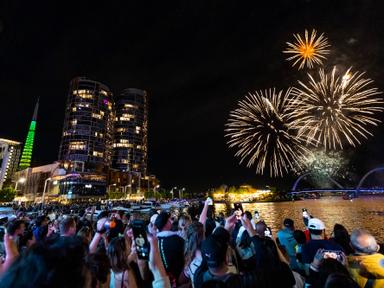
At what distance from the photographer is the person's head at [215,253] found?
2846 millimetres

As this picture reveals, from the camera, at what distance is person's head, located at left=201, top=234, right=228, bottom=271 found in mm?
2846

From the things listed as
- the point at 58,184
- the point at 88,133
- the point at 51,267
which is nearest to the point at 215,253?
the point at 51,267

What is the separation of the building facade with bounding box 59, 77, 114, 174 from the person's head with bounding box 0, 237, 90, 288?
400 ft

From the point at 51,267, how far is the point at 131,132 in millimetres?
153921

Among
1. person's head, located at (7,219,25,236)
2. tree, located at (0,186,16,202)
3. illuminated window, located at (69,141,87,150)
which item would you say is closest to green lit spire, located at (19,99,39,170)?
illuminated window, located at (69,141,87,150)

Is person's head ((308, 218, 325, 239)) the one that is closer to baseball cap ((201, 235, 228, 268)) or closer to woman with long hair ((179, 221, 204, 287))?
woman with long hair ((179, 221, 204, 287))

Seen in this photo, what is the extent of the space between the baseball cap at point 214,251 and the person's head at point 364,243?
2.02m

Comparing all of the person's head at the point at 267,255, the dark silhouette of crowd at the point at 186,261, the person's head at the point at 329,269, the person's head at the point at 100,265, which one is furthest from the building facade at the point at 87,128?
the person's head at the point at 329,269

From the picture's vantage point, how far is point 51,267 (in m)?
1.44

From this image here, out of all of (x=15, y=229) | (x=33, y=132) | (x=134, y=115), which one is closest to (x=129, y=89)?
(x=134, y=115)

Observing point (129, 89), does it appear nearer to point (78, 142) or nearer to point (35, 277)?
point (78, 142)

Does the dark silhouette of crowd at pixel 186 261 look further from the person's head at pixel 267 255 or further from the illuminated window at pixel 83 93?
the illuminated window at pixel 83 93

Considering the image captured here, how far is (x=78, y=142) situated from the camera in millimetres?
119750

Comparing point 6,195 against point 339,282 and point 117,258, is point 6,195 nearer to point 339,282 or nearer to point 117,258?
point 117,258
